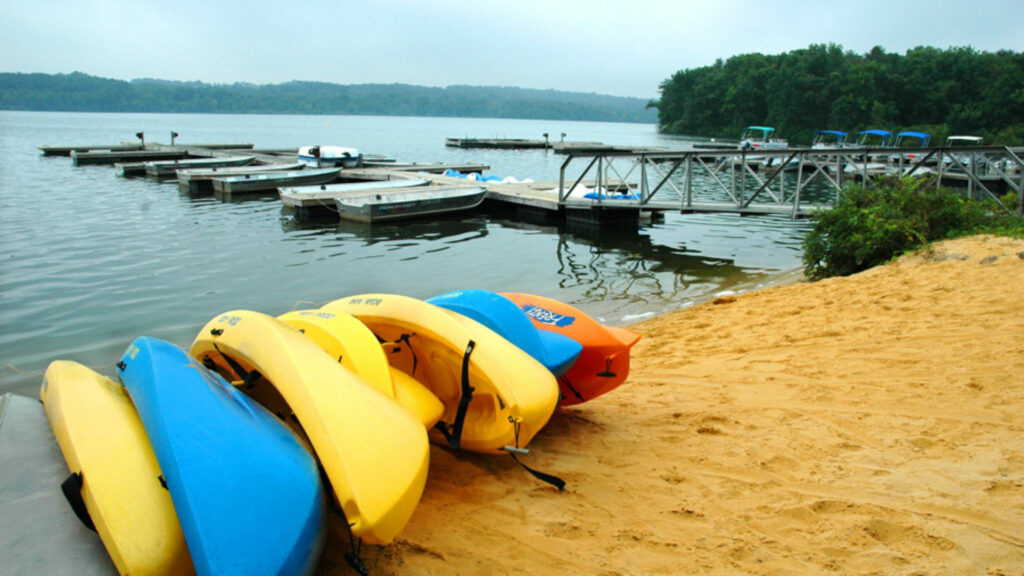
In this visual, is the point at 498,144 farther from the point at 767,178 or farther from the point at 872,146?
the point at 767,178

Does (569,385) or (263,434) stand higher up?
(263,434)

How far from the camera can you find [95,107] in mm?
168000

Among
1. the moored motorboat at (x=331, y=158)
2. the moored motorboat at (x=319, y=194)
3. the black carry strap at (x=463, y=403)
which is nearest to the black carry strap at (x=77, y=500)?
the black carry strap at (x=463, y=403)

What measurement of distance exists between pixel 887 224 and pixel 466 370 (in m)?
8.47

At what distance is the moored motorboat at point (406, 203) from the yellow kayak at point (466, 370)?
46.7ft

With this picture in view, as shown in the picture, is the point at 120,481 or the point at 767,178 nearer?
the point at 120,481

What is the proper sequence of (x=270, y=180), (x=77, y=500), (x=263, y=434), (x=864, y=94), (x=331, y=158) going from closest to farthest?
(x=77, y=500), (x=263, y=434), (x=270, y=180), (x=331, y=158), (x=864, y=94)

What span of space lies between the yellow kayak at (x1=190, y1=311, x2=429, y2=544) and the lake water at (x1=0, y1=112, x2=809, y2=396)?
531 cm

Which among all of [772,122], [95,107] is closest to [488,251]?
[772,122]

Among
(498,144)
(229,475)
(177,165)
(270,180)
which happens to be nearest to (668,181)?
(270,180)

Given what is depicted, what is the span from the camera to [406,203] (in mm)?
18750

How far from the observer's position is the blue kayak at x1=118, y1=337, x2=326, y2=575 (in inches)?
91.6

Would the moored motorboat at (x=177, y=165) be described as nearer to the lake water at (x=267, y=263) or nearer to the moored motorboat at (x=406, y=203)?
the lake water at (x=267, y=263)

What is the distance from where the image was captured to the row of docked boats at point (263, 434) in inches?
95.0
